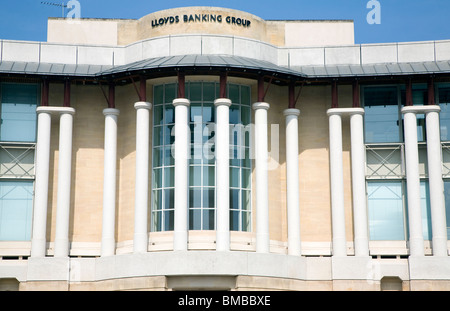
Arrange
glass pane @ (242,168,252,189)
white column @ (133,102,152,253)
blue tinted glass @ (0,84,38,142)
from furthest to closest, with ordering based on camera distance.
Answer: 1. blue tinted glass @ (0,84,38,142)
2. glass pane @ (242,168,252,189)
3. white column @ (133,102,152,253)

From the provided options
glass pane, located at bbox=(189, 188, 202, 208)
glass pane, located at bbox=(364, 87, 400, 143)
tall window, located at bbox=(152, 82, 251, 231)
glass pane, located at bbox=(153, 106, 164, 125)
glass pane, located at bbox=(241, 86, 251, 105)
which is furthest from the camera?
glass pane, located at bbox=(364, 87, 400, 143)

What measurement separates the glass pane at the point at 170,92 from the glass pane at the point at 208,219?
6.98 metres

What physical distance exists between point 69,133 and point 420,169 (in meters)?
21.0

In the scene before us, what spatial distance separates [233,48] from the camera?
5241cm

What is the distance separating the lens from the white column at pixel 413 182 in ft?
164

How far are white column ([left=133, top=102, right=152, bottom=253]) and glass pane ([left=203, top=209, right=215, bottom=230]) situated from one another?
3283 millimetres

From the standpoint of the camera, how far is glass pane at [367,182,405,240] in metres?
52.2

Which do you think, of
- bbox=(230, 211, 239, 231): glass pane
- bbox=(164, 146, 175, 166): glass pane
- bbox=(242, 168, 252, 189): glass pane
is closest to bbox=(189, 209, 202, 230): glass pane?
bbox=(230, 211, 239, 231): glass pane

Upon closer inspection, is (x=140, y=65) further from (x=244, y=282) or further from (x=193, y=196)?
(x=244, y=282)

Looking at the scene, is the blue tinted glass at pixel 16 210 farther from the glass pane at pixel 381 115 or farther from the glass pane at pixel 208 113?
the glass pane at pixel 381 115

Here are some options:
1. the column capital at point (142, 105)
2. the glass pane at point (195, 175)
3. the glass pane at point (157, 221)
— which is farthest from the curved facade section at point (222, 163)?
the column capital at point (142, 105)

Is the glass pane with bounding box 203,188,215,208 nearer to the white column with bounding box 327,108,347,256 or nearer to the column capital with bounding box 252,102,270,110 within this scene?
the column capital with bounding box 252,102,270,110
